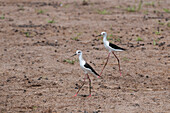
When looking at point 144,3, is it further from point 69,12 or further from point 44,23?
point 44,23

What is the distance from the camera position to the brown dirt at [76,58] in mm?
5766

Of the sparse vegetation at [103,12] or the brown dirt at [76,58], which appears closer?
the brown dirt at [76,58]

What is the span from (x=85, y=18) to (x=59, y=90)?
24.8ft

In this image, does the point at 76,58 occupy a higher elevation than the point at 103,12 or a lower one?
lower

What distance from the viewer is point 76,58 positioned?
8.61 meters

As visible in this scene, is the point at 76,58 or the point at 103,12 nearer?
the point at 76,58

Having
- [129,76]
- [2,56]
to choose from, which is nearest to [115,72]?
[129,76]

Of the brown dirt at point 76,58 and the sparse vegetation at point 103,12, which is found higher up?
the sparse vegetation at point 103,12

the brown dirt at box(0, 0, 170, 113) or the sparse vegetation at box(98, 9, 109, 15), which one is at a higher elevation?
the sparse vegetation at box(98, 9, 109, 15)

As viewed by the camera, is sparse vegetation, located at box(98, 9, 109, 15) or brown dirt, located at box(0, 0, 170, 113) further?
sparse vegetation, located at box(98, 9, 109, 15)

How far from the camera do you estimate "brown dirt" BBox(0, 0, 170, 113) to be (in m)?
5.77

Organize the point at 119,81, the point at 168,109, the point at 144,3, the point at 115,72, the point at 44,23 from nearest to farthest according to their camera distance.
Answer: the point at 168,109 → the point at 119,81 → the point at 115,72 → the point at 44,23 → the point at 144,3

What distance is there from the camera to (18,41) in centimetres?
1001

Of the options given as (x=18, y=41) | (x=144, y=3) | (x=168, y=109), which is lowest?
(x=168, y=109)
